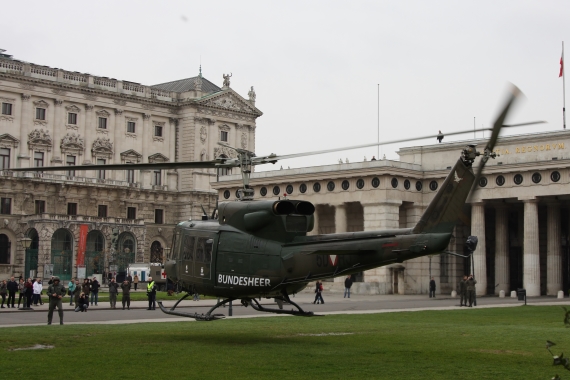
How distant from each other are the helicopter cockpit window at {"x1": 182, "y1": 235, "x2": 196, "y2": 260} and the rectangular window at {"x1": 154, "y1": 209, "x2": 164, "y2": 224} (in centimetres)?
8623

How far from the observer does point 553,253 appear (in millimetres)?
71688

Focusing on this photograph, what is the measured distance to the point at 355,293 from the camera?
244 feet

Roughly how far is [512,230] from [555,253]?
9.49 metres

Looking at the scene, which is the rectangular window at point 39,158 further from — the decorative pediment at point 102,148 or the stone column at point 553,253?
the stone column at point 553,253

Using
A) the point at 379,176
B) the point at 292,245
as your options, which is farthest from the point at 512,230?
the point at 292,245

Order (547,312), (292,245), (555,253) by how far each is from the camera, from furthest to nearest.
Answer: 1. (555,253)
2. (547,312)
3. (292,245)

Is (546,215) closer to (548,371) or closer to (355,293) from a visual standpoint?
(355,293)

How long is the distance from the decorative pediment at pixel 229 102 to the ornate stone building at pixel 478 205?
34.8m

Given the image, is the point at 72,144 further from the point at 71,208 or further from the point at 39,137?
the point at 71,208

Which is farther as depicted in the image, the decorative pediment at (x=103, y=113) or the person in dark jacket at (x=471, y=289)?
the decorative pediment at (x=103, y=113)

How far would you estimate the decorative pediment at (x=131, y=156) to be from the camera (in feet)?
359

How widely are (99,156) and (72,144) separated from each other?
410 centimetres

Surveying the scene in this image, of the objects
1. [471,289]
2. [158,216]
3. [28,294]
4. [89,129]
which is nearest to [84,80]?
[89,129]

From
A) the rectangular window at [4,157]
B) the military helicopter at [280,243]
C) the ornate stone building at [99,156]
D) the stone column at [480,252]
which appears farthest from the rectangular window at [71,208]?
the military helicopter at [280,243]
